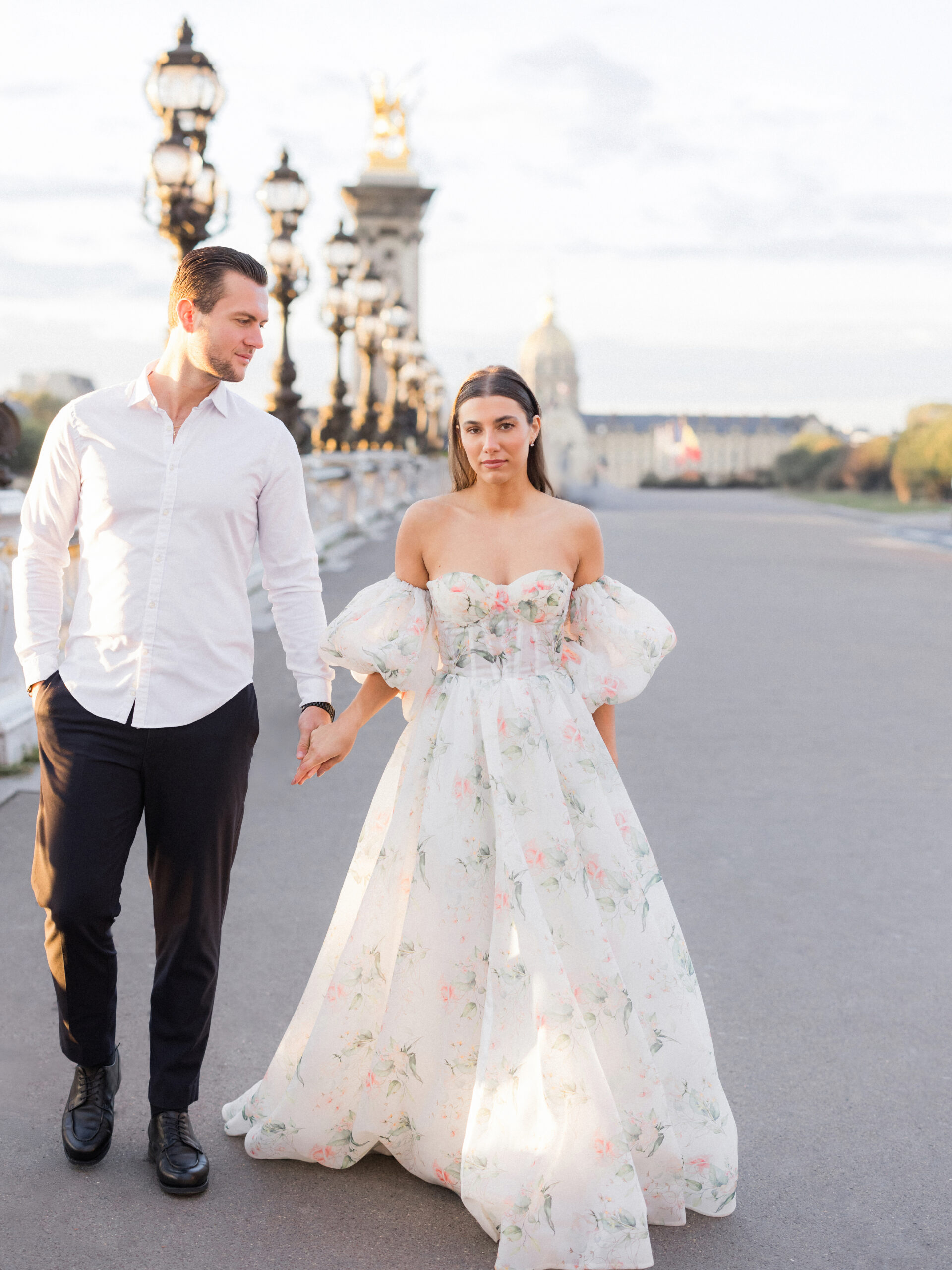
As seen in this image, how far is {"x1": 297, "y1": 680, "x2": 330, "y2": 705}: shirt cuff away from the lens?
354cm

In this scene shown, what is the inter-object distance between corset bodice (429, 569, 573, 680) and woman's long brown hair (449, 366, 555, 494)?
0.99 feet

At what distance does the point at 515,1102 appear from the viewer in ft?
10.3

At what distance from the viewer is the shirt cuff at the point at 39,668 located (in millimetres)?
3357

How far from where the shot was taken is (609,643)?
3572 millimetres

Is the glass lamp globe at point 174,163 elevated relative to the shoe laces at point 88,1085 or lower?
elevated

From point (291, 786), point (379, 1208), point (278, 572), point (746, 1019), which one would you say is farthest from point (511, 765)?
point (291, 786)

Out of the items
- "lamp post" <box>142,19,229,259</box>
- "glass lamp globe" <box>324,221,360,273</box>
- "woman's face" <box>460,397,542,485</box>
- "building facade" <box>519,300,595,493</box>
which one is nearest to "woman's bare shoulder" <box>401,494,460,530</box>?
"woman's face" <box>460,397,542,485</box>

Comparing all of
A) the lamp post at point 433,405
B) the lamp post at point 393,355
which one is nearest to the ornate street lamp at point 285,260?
the lamp post at point 393,355

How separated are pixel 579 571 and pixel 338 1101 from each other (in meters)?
1.40

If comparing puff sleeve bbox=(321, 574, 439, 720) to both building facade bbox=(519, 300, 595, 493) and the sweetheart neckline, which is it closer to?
the sweetheart neckline

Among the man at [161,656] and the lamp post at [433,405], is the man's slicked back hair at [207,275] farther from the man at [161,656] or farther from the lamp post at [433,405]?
the lamp post at [433,405]

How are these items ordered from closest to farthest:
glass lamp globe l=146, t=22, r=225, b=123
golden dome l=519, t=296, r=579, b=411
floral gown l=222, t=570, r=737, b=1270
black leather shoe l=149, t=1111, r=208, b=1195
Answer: floral gown l=222, t=570, r=737, b=1270, black leather shoe l=149, t=1111, r=208, b=1195, glass lamp globe l=146, t=22, r=225, b=123, golden dome l=519, t=296, r=579, b=411

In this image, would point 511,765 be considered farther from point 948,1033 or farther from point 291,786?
point 291,786

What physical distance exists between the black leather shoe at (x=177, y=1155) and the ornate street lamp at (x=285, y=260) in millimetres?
14237
